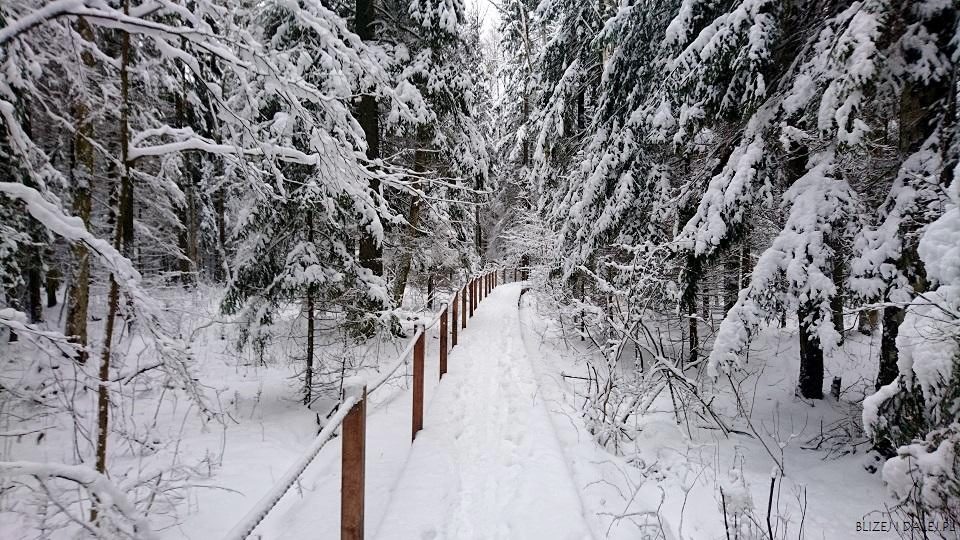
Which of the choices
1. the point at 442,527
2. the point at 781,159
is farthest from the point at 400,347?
the point at 781,159

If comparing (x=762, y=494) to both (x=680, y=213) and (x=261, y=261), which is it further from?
(x=261, y=261)

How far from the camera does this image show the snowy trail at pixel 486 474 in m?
3.31

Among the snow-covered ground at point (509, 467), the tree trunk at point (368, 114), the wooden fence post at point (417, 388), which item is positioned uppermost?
the tree trunk at point (368, 114)

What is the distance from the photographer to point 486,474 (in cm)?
413

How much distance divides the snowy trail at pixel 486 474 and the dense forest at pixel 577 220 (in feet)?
1.73

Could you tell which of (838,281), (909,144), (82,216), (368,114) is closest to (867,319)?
(838,281)

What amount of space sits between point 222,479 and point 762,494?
5851 mm

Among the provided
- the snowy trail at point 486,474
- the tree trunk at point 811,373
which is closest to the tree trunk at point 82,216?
the snowy trail at point 486,474

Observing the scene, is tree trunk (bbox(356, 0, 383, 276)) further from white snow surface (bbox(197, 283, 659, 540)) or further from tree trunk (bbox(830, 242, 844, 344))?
tree trunk (bbox(830, 242, 844, 344))

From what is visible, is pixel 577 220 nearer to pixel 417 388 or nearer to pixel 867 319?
pixel 867 319

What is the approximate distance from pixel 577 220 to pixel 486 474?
21.7ft

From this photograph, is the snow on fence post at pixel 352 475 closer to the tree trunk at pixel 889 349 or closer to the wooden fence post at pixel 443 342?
the wooden fence post at pixel 443 342

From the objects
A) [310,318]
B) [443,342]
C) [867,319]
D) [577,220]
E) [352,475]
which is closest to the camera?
[352,475]

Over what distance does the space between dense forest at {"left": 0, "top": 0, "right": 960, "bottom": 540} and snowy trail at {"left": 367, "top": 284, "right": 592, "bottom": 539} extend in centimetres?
53
